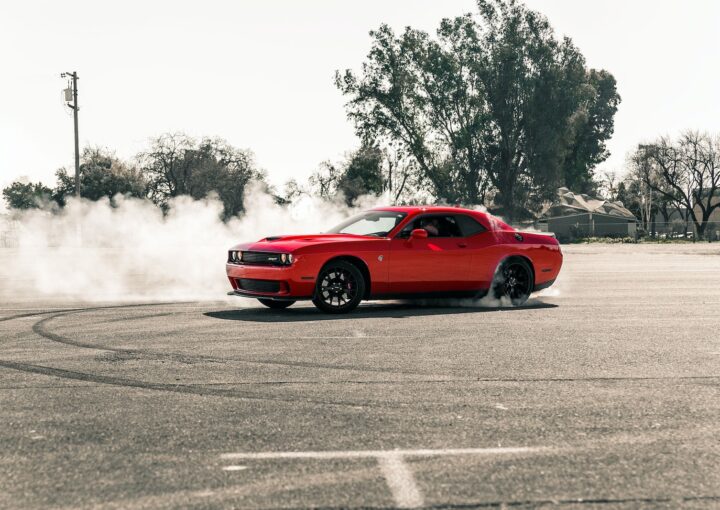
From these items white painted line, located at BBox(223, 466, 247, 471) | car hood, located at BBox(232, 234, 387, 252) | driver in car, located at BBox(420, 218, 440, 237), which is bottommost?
white painted line, located at BBox(223, 466, 247, 471)

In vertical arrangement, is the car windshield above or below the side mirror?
above

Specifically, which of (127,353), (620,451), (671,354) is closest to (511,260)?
(671,354)

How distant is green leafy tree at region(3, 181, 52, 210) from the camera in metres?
89.9

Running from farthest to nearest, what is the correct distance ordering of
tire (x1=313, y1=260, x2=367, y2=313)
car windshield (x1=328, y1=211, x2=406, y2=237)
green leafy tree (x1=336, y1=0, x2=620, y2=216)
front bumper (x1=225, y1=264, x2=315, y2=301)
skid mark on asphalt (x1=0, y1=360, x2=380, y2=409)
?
1. green leafy tree (x1=336, y1=0, x2=620, y2=216)
2. car windshield (x1=328, y1=211, x2=406, y2=237)
3. tire (x1=313, y1=260, x2=367, y2=313)
4. front bumper (x1=225, y1=264, x2=315, y2=301)
5. skid mark on asphalt (x1=0, y1=360, x2=380, y2=409)

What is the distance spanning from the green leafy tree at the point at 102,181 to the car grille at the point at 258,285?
57139 mm

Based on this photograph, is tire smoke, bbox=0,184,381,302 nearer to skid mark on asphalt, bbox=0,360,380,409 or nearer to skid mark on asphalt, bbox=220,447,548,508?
skid mark on asphalt, bbox=0,360,380,409

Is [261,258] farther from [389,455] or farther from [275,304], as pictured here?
[389,455]

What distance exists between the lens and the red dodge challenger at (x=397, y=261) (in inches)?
482

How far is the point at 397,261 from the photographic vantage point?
12758mm

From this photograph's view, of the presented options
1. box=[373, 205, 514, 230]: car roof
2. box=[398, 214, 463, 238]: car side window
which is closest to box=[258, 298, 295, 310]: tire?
box=[373, 205, 514, 230]: car roof

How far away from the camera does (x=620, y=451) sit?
494 cm

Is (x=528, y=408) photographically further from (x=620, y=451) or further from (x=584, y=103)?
(x=584, y=103)

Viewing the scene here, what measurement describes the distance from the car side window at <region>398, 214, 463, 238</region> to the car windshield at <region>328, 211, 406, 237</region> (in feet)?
0.83

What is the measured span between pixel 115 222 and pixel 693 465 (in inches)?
1143
